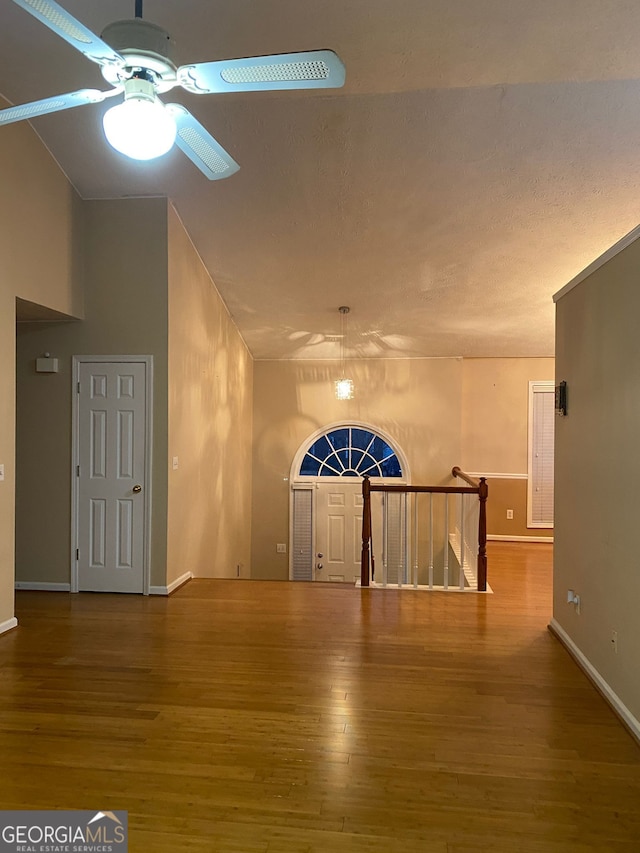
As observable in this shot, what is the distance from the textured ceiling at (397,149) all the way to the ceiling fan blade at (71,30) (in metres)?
1.37

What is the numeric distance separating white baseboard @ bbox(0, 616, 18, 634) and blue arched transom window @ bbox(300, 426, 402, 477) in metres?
4.42

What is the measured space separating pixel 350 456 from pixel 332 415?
2.04 ft

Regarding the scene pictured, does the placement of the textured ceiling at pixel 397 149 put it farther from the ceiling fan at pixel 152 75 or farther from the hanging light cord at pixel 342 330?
the ceiling fan at pixel 152 75

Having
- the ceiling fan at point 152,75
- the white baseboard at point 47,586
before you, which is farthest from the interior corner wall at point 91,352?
the ceiling fan at point 152,75

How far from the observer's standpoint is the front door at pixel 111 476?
4832 millimetres

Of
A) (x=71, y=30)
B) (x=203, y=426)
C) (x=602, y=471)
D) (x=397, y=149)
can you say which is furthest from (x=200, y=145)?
(x=203, y=426)

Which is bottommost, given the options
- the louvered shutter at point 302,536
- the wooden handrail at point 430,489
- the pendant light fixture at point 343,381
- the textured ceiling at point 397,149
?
the louvered shutter at point 302,536

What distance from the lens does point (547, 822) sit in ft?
6.97

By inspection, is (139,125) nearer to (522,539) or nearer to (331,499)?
(331,499)

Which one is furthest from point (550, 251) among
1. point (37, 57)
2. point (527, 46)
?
point (37, 57)

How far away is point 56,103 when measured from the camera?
2146mm

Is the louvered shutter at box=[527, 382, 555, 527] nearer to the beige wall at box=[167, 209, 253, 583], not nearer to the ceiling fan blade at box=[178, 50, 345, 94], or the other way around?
the beige wall at box=[167, 209, 253, 583]

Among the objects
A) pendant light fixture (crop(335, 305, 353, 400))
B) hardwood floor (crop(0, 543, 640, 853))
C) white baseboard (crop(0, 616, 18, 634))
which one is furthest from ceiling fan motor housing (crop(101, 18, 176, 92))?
pendant light fixture (crop(335, 305, 353, 400))

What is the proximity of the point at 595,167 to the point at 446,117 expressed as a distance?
1.16 metres
